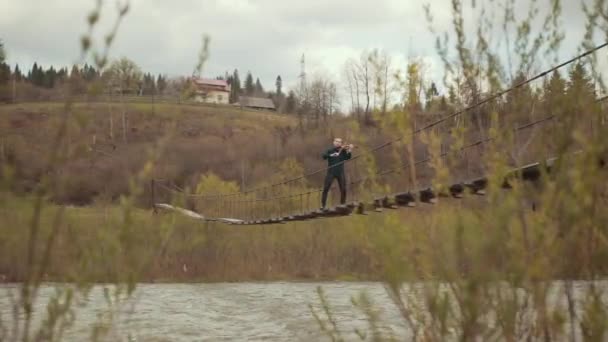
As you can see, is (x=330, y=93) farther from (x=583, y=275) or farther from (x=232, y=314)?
(x=583, y=275)

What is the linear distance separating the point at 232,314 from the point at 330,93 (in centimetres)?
4292

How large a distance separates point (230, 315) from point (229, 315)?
16 millimetres

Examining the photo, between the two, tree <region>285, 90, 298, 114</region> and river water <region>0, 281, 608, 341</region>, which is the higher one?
tree <region>285, 90, 298, 114</region>

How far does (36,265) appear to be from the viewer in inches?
75.4

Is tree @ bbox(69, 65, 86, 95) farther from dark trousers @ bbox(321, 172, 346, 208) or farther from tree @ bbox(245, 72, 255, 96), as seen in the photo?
tree @ bbox(245, 72, 255, 96)

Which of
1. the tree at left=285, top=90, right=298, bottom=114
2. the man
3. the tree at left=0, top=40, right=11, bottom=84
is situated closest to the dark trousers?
the man

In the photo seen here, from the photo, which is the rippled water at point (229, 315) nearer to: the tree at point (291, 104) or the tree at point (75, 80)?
the tree at point (75, 80)

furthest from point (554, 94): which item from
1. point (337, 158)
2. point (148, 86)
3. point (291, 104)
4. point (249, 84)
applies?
point (249, 84)

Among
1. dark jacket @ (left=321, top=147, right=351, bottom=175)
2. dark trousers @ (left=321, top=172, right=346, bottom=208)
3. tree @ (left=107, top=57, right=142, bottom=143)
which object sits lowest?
tree @ (left=107, top=57, right=142, bottom=143)

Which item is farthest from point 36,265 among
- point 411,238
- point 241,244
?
point 241,244

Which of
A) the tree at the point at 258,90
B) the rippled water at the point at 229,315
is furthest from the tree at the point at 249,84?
the rippled water at the point at 229,315

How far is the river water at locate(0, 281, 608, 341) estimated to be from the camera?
8828 mm

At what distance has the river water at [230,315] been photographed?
29.0 feet

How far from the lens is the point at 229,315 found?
12.1 m
